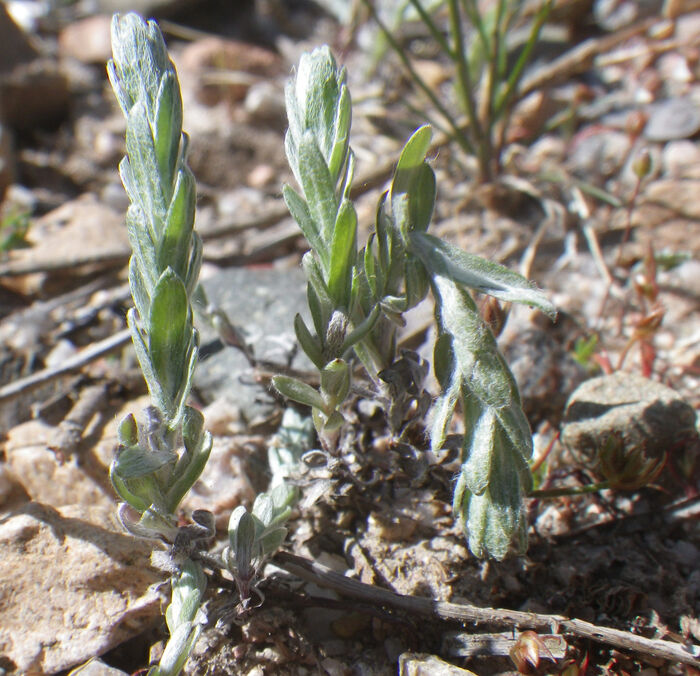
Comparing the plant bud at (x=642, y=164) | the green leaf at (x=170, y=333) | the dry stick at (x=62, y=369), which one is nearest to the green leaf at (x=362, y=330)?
the green leaf at (x=170, y=333)

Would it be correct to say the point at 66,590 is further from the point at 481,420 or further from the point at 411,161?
the point at 411,161

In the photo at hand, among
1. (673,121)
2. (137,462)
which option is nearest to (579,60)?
(673,121)

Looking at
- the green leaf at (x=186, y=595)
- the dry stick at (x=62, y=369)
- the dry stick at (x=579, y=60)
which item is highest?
the dry stick at (x=579, y=60)

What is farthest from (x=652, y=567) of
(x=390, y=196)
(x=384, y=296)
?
(x=390, y=196)

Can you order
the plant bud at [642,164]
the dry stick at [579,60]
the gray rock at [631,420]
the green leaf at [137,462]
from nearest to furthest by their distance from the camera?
the green leaf at [137,462] < the gray rock at [631,420] < the plant bud at [642,164] < the dry stick at [579,60]

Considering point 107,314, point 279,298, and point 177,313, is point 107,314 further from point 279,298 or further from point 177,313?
point 177,313

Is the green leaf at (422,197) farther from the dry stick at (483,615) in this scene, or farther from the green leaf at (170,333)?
the dry stick at (483,615)

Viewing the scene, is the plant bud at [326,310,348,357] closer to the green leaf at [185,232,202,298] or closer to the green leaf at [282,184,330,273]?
the green leaf at [282,184,330,273]
